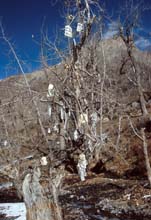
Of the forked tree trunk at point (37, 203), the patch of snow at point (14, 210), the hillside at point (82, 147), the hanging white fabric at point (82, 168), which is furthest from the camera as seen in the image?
the hanging white fabric at point (82, 168)

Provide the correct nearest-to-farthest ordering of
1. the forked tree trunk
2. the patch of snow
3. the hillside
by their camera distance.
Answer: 1. the forked tree trunk
2. the patch of snow
3. the hillside

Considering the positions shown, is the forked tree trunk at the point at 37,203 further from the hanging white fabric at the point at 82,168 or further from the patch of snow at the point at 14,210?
the hanging white fabric at the point at 82,168

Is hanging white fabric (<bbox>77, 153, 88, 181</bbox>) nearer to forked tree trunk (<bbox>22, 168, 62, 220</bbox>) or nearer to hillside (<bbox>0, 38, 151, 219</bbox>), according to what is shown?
hillside (<bbox>0, 38, 151, 219</bbox>)

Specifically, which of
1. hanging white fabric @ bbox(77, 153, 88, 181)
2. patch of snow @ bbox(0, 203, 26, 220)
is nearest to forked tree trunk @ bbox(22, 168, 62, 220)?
patch of snow @ bbox(0, 203, 26, 220)

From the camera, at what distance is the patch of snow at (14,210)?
34.5 ft

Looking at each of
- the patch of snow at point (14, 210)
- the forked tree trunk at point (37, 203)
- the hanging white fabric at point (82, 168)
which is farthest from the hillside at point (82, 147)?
the forked tree trunk at point (37, 203)

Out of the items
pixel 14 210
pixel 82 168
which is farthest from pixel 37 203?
pixel 82 168

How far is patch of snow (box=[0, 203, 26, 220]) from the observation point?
1053cm

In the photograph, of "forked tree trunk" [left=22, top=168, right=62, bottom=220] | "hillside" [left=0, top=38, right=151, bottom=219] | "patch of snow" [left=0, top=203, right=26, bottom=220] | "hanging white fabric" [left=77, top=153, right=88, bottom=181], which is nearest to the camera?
"forked tree trunk" [left=22, top=168, right=62, bottom=220]

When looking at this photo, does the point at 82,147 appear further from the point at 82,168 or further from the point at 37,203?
the point at 37,203

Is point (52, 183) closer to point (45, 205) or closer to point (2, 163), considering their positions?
point (45, 205)

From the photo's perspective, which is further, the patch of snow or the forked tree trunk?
the patch of snow

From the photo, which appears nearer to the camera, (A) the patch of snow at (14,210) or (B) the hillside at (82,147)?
(A) the patch of snow at (14,210)

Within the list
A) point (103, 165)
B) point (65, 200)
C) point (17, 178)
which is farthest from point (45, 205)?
point (103, 165)
